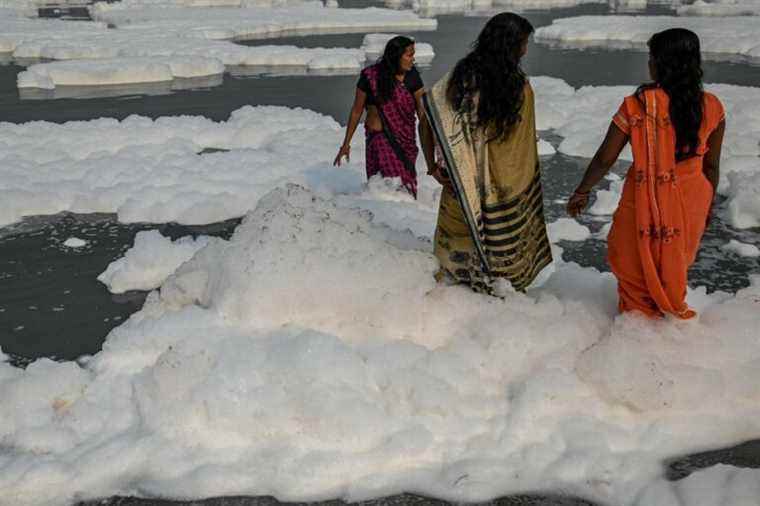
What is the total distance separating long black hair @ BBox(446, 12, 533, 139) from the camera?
326cm

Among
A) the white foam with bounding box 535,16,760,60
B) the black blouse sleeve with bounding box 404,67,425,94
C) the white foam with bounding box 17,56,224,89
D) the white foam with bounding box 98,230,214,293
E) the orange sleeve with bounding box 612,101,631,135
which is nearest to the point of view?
the orange sleeve with bounding box 612,101,631,135

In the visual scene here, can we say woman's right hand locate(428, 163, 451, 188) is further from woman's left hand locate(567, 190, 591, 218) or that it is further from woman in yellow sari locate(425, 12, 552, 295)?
woman's left hand locate(567, 190, 591, 218)

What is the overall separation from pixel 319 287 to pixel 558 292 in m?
1.23

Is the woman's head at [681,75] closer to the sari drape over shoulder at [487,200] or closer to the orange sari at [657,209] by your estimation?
the orange sari at [657,209]

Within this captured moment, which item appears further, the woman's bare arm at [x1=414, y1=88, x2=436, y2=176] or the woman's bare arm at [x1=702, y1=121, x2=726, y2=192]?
the woman's bare arm at [x1=414, y1=88, x2=436, y2=176]

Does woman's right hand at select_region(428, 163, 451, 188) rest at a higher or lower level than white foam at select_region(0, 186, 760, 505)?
higher

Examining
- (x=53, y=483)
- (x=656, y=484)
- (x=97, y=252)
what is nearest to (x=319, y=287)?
(x=53, y=483)

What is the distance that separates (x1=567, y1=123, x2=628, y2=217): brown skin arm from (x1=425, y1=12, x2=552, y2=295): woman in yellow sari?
0.24 m

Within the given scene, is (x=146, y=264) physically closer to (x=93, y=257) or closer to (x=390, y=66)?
(x=93, y=257)

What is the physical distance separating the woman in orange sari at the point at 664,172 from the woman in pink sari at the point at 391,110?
2.13 metres

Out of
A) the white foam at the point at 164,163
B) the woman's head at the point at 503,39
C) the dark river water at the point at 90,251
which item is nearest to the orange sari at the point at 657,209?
the woman's head at the point at 503,39

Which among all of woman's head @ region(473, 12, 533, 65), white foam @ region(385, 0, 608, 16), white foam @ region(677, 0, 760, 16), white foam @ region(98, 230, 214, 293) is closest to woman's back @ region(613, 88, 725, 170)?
woman's head @ region(473, 12, 533, 65)

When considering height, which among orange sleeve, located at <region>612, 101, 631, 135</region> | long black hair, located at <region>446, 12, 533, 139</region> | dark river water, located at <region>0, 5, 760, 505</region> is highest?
long black hair, located at <region>446, 12, 533, 139</region>

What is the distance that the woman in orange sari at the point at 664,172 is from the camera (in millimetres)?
3012
